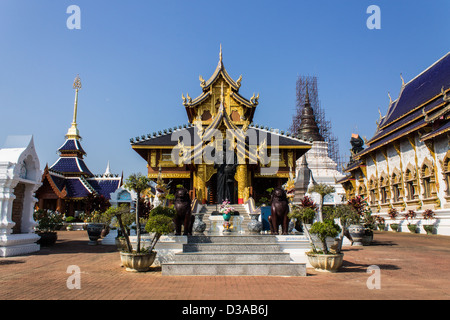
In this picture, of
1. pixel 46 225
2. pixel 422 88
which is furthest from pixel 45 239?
pixel 422 88

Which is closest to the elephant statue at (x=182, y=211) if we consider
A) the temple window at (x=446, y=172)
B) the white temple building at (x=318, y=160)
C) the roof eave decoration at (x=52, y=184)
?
the temple window at (x=446, y=172)

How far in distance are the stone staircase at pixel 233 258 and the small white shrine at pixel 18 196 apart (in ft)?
20.3

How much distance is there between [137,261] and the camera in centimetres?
746

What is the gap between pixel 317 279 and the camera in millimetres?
6719

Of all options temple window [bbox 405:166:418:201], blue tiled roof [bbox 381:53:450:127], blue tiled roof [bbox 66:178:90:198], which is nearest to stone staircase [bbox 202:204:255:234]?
temple window [bbox 405:166:418:201]

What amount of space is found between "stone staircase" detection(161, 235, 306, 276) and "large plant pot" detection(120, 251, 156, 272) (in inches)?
20.6

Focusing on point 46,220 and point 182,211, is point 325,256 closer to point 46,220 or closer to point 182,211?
point 182,211

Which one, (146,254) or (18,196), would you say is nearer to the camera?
(146,254)

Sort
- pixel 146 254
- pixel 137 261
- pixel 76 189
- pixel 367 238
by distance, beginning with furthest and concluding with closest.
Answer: pixel 76 189 < pixel 367 238 < pixel 146 254 < pixel 137 261

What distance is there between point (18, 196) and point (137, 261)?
6.96 meters

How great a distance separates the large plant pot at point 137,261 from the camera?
748 cm

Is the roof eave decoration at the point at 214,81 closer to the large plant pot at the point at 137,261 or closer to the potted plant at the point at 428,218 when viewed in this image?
the potted plant at the point at 428,218

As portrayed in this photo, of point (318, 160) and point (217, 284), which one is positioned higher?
point (318, 160)
